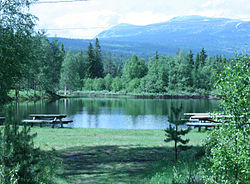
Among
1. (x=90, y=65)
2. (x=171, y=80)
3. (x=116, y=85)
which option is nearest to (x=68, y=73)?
(x=116, y=85)

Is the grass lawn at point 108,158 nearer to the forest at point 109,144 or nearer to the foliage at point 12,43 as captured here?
the forest at point 109,144

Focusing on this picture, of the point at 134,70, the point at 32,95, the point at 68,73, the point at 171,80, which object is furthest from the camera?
the point at 134,70

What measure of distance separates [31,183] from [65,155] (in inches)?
218

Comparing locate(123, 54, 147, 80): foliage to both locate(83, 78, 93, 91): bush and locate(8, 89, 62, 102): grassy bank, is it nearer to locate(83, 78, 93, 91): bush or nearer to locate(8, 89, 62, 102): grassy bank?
locate(83, 78, 93, 91): bush

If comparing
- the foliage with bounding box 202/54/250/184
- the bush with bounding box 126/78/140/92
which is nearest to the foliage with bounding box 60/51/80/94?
the bush with bounding box 126/78/140/92

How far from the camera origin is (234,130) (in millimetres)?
5820

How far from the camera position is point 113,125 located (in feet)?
92.8

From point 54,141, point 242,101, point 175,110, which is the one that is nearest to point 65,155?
point 54,141

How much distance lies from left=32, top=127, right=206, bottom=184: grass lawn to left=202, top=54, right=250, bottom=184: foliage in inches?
104

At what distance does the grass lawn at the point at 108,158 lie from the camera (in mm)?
8609

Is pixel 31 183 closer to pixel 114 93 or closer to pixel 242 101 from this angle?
pixel 242 101

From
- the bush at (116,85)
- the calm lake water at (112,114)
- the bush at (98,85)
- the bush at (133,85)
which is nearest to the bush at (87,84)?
the bush at (98,85)

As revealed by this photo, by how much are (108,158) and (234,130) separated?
5.82 m

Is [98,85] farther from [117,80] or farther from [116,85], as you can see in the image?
[117,80]
